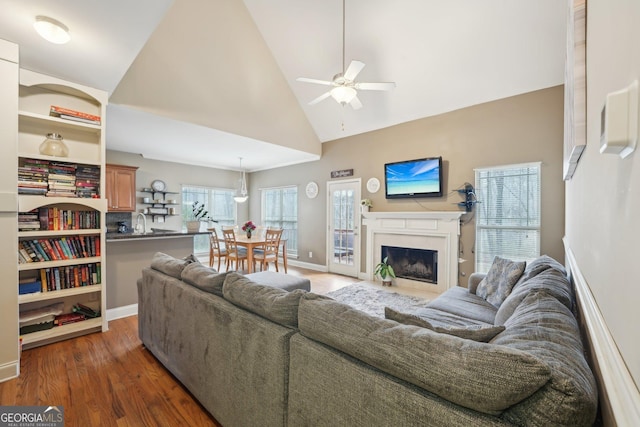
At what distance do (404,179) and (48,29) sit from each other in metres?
4.54

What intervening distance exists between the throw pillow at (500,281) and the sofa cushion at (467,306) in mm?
69

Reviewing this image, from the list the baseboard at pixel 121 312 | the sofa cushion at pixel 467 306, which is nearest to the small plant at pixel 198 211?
the baseboard at pixel 121 312

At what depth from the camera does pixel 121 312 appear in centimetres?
330

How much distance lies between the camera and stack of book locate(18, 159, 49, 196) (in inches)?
97.7

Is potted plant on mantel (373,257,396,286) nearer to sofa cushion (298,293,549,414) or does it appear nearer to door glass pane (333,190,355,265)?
door glass pane (333,190,355,265)

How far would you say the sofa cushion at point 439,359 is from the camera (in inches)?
27.3

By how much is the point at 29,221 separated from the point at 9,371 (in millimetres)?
1275

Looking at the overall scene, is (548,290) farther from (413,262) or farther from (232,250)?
(232,250)

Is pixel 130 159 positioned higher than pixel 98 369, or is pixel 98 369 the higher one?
pixel 130 159

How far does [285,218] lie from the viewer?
23.7 ft

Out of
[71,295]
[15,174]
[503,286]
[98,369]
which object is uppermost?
Answer: [15,174]

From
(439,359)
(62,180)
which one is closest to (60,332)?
(62,180)

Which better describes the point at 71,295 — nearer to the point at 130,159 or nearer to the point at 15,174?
the point at 15,174

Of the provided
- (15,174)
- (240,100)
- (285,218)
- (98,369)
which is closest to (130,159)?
(240,100)
